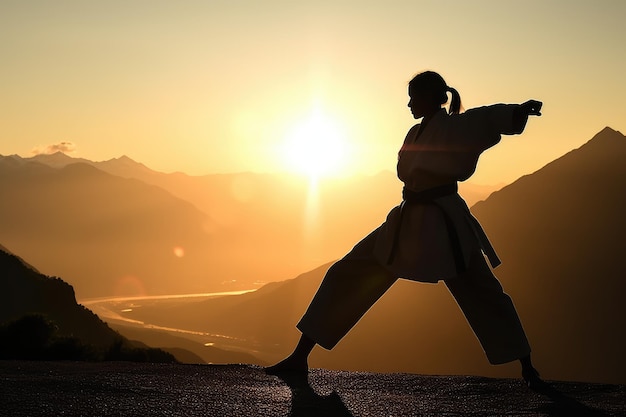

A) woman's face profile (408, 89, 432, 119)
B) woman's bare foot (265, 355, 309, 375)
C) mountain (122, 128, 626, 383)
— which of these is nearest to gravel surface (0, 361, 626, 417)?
woman's bare foot (265, 355, 309, 375)

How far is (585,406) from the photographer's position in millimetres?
5461

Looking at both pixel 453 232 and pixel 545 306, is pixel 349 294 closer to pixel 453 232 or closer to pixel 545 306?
pixel 453 232

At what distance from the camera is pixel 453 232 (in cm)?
637

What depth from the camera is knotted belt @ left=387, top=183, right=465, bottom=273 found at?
6328mm

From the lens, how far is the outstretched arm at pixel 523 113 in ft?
19.9

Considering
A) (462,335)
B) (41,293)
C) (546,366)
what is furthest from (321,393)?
(462,335)

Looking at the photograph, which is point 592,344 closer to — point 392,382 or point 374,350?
point 374,350

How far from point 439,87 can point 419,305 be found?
175 meters

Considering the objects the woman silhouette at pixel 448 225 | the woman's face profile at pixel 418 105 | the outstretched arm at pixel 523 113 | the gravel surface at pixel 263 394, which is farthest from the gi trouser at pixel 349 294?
the outstretched arm at pixel 523 113

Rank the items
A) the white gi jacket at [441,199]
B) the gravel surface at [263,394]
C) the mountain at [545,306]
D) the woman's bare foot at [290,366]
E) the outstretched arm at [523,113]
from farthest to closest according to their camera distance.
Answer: the mountain at [545,306] → the woman's bare foot at [290,366] → the white gi jacket at [441,199] → the outstretched arm at [523,113] → the gravel surface at [263,394]

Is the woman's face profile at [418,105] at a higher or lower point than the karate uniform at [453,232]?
higher

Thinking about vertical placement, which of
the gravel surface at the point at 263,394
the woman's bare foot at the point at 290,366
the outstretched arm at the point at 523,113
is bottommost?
the gravel surface at the point at 263,394

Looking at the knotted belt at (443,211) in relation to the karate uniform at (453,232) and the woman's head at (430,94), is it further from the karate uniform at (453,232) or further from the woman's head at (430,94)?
the woman's head at (430,94)

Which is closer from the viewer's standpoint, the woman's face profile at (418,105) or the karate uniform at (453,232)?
the karate uniform at (453,232)
